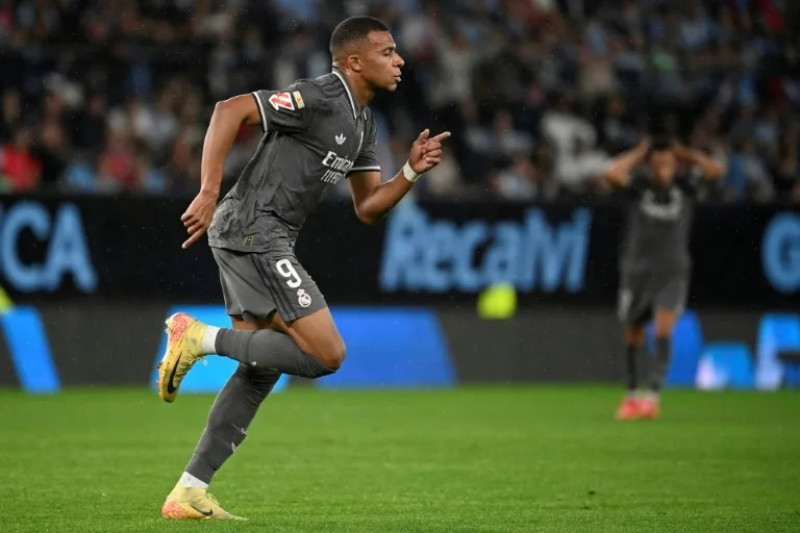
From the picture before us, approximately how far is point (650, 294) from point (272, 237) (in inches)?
295

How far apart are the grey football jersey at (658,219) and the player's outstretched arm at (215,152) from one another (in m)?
7.69

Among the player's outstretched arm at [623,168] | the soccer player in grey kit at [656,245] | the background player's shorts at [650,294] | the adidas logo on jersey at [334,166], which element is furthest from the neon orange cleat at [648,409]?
the adidas logo on jersey at [334,166]

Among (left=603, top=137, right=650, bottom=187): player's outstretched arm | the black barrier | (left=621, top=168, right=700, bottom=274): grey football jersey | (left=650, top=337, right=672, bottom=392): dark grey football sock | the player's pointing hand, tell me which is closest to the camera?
the player's pointing hand

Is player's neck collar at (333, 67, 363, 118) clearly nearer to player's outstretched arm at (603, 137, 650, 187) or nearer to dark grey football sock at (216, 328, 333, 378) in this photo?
dark grey football sock at (216, 328, 333, 378)

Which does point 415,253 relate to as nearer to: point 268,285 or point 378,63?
point 378,63

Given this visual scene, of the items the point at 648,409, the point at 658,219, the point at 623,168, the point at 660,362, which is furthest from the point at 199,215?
the point at 658,219

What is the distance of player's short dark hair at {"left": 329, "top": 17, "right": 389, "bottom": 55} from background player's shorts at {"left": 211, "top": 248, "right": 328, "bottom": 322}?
1.08 metres

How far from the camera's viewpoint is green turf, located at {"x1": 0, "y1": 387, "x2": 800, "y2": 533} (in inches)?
281

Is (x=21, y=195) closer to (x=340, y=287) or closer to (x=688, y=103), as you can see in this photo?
(x=340, y=287)

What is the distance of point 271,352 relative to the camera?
22.0ft

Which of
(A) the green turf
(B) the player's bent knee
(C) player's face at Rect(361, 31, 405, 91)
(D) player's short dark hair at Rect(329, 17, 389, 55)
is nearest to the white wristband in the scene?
(C) player's face at Rect(361, 31, 405, 91)

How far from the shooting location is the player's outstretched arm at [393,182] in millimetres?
7113

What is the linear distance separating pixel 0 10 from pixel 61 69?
49.4 inches

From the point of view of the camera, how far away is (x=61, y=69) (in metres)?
16.8
